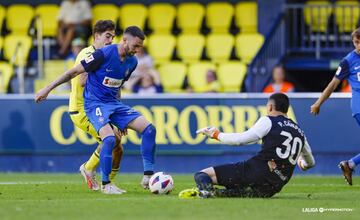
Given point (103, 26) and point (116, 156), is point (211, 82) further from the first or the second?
point (103, 26)

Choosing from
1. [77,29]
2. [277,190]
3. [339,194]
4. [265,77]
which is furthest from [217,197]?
[77,29]

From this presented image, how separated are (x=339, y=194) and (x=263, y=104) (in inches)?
234

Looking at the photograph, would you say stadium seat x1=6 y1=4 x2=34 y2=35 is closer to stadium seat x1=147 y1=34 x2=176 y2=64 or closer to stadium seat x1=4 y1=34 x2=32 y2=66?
stadium seat x1=4 y1=34 x2=32 y2=66

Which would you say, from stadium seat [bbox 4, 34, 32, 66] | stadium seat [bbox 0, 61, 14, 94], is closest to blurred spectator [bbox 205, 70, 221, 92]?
stadium seat [bbox 0, 61, 14, 94]

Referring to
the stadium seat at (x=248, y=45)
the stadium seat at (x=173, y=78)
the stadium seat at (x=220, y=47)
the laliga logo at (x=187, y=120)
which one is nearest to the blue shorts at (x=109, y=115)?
the laliga logo at (x=187, y=120)

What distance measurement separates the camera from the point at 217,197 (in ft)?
43.9

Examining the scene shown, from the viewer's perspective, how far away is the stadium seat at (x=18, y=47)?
2556cm

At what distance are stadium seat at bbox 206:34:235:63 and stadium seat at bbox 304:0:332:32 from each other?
1680mm

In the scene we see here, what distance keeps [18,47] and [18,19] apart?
133 centimetres

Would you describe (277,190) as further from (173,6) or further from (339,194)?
(173,6)

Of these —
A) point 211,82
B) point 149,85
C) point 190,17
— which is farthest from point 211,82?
point 190,17

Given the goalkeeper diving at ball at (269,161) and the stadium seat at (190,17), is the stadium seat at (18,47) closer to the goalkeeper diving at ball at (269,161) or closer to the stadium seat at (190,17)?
the stadium seat at (190,17)

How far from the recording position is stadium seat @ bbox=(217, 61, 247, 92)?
23688 millimetres

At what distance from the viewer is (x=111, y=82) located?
14.2m
